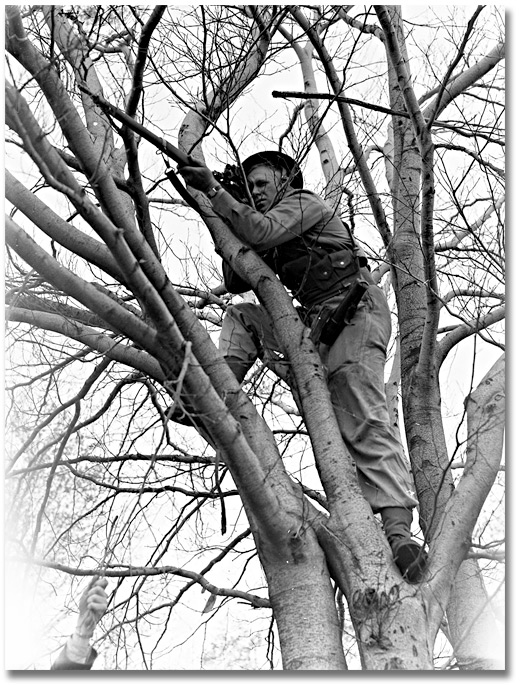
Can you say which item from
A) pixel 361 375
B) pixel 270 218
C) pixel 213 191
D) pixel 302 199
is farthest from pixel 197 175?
pixel 361 375

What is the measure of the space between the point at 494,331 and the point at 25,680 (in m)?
2.47

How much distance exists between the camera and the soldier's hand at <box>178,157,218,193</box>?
3686 mm

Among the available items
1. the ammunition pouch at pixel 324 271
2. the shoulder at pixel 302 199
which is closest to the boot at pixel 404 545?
the ammunition pouch at pixel 324 271

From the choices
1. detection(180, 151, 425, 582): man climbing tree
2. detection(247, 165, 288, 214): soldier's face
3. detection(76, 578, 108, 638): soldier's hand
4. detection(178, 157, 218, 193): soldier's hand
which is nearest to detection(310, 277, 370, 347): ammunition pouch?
detection(180, 151, 425, 582): man climbing tree

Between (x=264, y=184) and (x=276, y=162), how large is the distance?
13cm

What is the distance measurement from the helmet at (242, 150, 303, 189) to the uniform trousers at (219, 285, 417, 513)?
73 centimetres

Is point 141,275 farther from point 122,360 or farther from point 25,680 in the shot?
point 25,680

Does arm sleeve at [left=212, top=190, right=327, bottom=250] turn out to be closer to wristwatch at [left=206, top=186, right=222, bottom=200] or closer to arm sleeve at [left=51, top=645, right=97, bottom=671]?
wristwatch at [left=206, top=186, right=222, bottom=200]

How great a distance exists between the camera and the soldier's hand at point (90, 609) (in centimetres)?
291

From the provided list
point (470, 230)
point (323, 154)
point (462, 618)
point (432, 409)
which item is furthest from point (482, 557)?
point (323, 154)

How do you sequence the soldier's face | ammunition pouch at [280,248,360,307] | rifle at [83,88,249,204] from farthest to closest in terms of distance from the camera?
the soldier's face, ammunition pouch at [280,248,360,307], rifle at [83,88,249,204]

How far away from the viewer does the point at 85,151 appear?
9.09 ft

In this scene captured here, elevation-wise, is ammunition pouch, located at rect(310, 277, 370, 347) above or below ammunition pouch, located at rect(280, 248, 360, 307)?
below

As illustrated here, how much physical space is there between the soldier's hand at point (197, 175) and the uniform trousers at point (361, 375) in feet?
1.95
